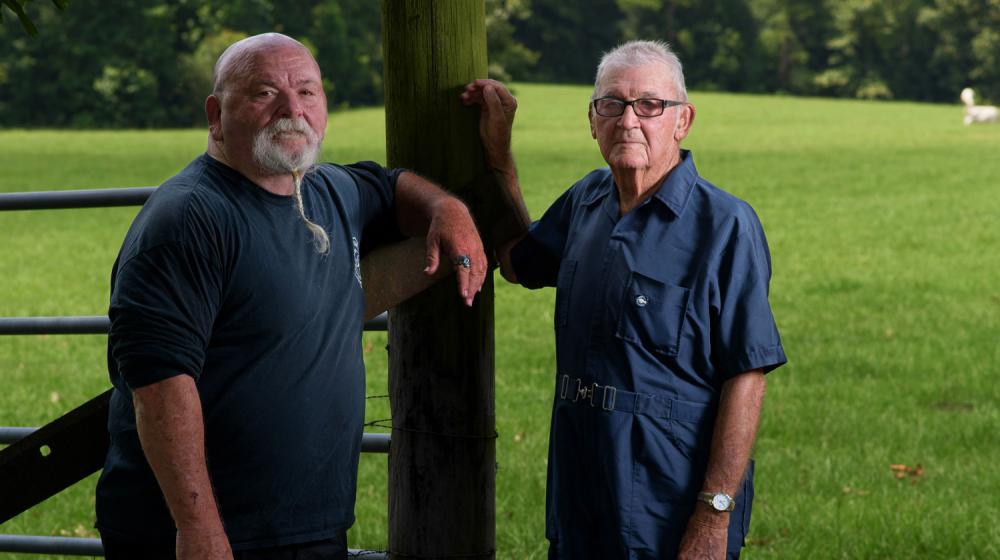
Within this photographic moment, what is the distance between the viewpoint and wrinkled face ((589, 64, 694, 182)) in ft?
10.5

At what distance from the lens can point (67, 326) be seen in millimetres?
4246

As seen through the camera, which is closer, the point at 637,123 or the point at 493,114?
the point at 637,123

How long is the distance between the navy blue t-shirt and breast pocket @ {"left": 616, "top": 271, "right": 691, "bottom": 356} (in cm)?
63

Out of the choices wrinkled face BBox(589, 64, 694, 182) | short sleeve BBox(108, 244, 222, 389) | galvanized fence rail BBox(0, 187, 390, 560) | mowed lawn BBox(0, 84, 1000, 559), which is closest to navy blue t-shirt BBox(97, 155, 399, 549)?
short sleeve BBox(108, 244, 222, 389)

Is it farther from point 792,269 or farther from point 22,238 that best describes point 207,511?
point 22,238

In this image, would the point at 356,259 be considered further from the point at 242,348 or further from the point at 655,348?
the point at 655,348

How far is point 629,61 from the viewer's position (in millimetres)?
3223

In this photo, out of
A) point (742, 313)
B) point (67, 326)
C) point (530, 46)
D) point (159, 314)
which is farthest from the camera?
point (530, 46)

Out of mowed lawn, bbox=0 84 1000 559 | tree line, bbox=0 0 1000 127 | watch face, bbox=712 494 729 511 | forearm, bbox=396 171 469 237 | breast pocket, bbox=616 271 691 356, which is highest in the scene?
forearm, bbox=396 171 469 237

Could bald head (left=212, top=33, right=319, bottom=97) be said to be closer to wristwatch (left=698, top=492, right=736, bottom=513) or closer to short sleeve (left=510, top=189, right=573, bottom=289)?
short sleeve (left=510, top=189, right=573, bottom=289)

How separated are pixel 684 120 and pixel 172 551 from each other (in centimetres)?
155

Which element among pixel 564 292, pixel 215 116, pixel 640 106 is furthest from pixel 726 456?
pixel 215 116

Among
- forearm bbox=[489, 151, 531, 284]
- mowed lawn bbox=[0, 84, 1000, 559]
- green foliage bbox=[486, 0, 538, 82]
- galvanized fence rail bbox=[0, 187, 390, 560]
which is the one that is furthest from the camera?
green foliage bbox=[486, 0, 538, 82]

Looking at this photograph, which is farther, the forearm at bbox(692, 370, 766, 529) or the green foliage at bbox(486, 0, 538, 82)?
the green foliage at bbox(486, 0, 538, 82)
